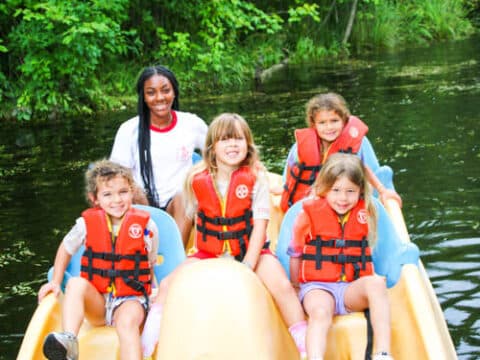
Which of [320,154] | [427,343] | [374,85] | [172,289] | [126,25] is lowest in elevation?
[427,343]

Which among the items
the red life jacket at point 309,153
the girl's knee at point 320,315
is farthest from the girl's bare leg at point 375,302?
the red life jacket at point 309,153

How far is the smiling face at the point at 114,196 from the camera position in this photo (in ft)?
8.11

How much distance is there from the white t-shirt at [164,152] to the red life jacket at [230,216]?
704 mm

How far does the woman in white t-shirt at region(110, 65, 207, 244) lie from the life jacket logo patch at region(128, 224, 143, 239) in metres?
0.76

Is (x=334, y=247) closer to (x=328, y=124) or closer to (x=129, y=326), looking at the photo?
(x=129, y=326)

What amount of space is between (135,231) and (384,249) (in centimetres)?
92

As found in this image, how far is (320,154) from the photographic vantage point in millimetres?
3375

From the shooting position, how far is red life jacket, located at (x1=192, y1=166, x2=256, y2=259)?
102 inches

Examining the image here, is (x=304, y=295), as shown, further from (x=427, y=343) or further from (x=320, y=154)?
(x=320, y=154)

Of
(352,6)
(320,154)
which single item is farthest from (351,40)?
(320,154)

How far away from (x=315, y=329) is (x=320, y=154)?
135 centimetres

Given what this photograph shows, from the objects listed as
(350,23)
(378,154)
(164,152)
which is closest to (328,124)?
(164,152)

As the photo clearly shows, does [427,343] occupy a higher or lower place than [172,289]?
lower

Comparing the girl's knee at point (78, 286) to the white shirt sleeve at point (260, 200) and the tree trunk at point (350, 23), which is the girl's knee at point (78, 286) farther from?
the tree trunk at point (350, 23)
